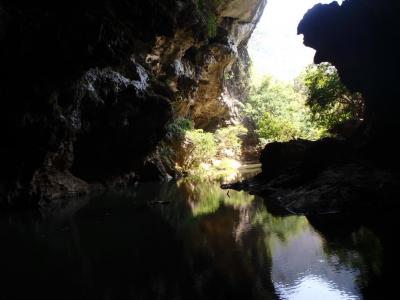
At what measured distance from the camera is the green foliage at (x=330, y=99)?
106 ft

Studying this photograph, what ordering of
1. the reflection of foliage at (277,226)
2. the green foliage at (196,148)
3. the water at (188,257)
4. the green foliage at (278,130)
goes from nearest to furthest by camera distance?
the water at (188,257) < the reflection of foliage at (277,226) < the green foliage at (196,148) < the green foliage at (278,130)

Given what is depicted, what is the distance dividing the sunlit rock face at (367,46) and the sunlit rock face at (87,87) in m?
7.55

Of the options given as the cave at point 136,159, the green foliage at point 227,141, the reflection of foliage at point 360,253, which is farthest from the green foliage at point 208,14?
the reflection of foliage at point 360,253

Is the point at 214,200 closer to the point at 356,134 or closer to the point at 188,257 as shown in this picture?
the point at 356,134

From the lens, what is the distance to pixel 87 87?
76.4 ft

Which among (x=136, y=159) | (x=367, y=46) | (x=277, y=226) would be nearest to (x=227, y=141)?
(x=136, y=159)

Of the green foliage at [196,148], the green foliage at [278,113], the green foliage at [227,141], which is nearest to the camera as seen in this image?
the green foliage at [196,148]

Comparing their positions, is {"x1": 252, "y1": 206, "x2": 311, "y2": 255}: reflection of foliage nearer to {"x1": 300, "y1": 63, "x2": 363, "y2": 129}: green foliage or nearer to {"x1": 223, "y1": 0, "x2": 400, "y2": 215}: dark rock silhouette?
{"x1": 223, "y1": 0, "x2": 400, "y2": 215}: dark rock silhouette

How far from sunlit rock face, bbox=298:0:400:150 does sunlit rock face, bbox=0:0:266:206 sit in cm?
755

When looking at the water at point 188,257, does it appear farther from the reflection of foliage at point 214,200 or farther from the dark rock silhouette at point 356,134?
the dark rock silhouette at point 356,134

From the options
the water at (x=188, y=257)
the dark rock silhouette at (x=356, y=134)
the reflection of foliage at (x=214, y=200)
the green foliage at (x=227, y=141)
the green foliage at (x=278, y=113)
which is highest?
the green foliage at (x=278, y=113)

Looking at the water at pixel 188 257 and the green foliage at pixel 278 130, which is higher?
the green foliage at pixel 278 130

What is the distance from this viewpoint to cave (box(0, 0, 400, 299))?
830cm

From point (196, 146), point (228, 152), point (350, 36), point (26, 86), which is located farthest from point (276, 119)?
point (26, 86)
